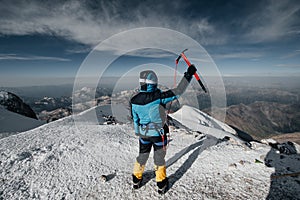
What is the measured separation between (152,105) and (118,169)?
3.29 m

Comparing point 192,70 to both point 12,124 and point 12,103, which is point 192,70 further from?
point 12,103

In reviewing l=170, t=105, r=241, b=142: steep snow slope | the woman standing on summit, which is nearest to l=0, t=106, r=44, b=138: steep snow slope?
the woman standing on summit

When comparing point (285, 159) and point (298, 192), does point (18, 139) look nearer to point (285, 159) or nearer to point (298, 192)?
point (298, 192)

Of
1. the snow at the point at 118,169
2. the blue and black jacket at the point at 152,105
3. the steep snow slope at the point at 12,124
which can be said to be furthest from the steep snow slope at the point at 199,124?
the steep snow slope at the point at 12,124

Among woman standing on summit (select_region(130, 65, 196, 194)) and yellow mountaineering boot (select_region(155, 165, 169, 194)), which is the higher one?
woman standing on summit (select_region(130, 65, 196, 194))

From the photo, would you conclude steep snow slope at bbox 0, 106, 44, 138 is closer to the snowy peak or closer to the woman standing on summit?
the snowy peak

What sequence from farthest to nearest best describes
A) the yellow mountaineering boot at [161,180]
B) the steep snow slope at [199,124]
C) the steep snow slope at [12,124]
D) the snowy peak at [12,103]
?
the steep snow slope at [199,124]
the snowy peak at [12,103]
the steep snow slope at [12,124]
the yellow mountaineering boot at [161,180]

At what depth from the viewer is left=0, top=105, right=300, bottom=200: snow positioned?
4625 mm

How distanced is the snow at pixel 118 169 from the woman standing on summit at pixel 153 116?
674 millimetres

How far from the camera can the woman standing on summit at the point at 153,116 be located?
14.2 feet

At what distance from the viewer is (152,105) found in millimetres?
4375

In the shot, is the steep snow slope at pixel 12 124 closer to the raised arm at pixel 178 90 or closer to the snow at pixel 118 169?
the snow at pixel 118 169

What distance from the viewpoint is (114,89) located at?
7434 millimetres

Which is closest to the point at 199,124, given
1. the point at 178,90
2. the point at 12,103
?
the point at 178,90
